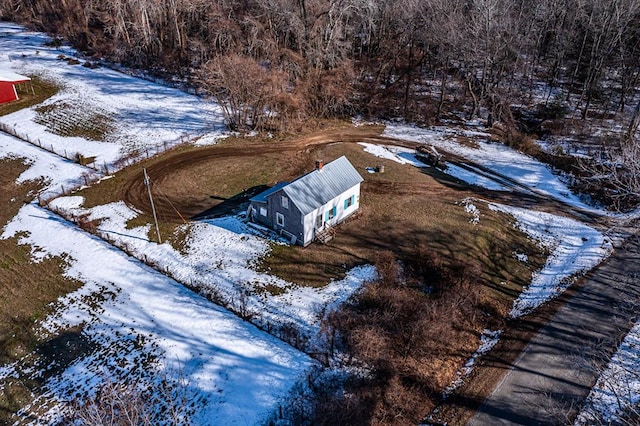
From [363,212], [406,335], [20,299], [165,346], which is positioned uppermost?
[363,212]

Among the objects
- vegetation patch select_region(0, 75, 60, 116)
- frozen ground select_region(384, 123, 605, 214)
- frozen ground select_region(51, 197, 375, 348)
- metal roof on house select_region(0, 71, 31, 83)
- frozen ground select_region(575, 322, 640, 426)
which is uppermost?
metal roof on house select_region(0, 71, 31, 83)

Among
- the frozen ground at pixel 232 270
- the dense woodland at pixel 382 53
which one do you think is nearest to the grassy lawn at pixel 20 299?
the frozen ground at pixel 232 270

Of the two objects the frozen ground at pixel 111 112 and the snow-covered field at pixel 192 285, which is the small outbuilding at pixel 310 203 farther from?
the frozen ground at pixel 111 112

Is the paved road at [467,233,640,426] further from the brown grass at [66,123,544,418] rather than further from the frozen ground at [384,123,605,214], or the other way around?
the frozen ground at [384,123,605,214]

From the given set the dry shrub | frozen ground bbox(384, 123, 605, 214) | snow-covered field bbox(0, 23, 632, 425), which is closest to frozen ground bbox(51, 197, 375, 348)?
snow-covered field bbox(0, 23, 632, 425)

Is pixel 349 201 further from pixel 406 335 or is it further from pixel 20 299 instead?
pixel 20 299

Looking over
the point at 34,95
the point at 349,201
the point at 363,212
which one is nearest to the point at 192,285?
the point at 349,201
